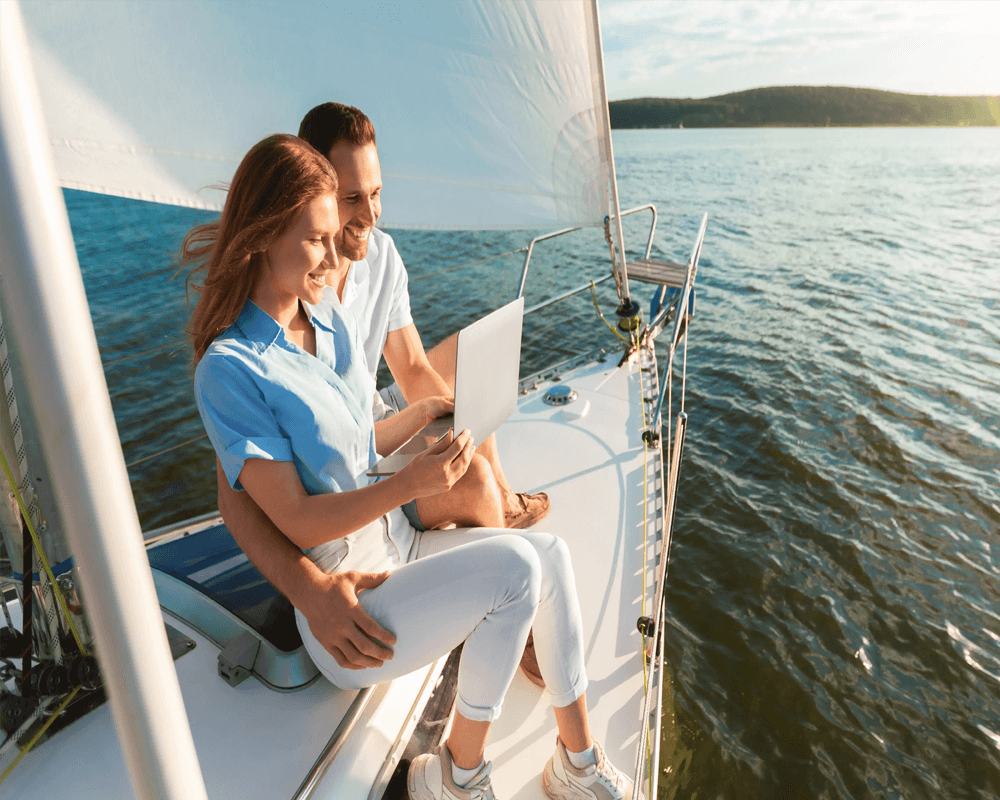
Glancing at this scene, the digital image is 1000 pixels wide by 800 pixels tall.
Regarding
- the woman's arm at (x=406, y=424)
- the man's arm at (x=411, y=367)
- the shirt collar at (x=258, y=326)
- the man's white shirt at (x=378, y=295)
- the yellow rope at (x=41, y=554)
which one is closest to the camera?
the yellow rope at (x=41, y=554)

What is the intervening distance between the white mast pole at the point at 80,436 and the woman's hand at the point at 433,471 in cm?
73

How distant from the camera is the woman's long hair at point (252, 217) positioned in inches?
42.9

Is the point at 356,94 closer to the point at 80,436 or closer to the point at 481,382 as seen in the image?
the point at 481,382

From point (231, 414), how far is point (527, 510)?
1.23 m

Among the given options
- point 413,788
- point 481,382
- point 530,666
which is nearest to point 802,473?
point 530,666

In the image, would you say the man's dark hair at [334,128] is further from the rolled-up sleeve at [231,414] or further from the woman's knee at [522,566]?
the woman's knee at [522,566]

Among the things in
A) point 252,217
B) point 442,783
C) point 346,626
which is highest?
point 252,217

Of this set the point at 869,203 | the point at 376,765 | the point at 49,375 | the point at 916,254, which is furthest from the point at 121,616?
the point at 869,203

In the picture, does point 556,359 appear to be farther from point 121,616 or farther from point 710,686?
point 121,616

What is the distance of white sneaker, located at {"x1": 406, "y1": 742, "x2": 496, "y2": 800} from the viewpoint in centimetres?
121

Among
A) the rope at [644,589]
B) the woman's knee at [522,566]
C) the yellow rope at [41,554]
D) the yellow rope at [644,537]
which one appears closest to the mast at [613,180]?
the yellow rope at [644,537]

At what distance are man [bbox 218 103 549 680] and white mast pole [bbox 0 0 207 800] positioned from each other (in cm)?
75

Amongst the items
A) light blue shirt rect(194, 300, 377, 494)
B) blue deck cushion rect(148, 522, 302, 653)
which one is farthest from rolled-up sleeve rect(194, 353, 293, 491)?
blue deck cushion rect(148, 522, 302, 653)

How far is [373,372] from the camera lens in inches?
69.2
